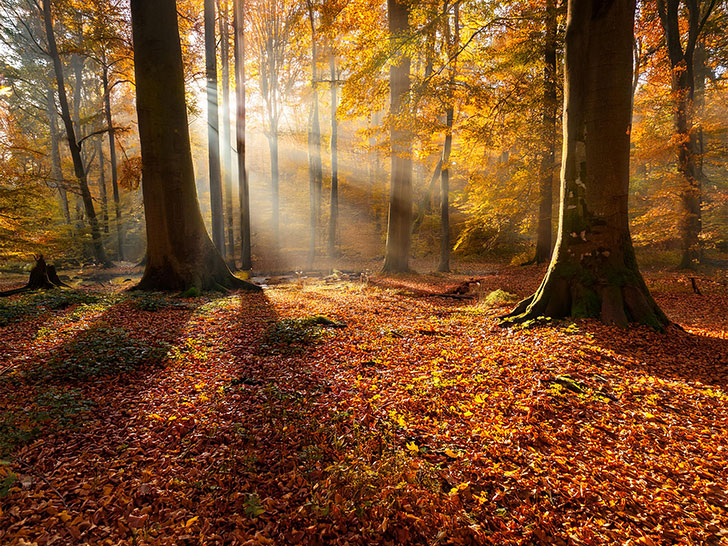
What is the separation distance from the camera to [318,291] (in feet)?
32.0

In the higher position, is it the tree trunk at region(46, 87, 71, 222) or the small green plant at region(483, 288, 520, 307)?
the tree trunk at region(46, 87, 71, 222)

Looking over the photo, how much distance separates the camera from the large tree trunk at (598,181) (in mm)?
4699

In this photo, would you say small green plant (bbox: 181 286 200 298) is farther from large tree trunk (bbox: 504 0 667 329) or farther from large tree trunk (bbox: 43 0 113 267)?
large tree trunk (bbox: 43 0 113 267)

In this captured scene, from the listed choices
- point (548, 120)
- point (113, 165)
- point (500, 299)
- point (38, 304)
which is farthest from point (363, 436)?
point (113, 165)

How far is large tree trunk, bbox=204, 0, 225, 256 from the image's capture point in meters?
12.2

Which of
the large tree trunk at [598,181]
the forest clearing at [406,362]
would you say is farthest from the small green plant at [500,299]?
the large tree trunk at [598,181]

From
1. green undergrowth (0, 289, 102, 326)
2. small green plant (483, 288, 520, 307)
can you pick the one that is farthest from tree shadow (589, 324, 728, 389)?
green undergrowth (0, 289, 102, 326)

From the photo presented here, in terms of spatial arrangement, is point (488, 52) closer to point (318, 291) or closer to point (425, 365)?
point (318, 291)

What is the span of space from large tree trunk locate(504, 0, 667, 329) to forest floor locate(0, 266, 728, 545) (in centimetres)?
52

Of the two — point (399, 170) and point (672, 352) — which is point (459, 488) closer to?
point (672, 352)

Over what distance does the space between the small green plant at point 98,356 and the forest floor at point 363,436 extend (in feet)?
0.08

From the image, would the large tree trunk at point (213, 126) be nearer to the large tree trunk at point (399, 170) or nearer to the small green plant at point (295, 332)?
the large tree trunk at point (399, 170)

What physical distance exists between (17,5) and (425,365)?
1030 inches

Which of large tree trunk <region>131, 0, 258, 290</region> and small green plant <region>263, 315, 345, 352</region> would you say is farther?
large tree trunk <region>131, 0, 258, 290</region>
